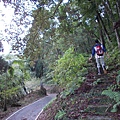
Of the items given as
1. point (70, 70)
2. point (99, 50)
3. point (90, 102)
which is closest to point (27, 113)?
point (70, 70)

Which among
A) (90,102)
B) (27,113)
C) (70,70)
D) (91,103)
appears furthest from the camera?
(27,113)

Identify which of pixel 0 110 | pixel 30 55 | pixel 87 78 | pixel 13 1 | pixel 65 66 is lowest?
pixel 0 110

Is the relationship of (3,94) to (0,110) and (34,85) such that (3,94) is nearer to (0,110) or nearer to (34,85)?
(0,110)

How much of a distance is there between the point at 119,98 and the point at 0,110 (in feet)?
39.6

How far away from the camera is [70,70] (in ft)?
31.4

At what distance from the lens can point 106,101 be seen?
5992 mm

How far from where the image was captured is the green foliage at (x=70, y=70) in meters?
9.21

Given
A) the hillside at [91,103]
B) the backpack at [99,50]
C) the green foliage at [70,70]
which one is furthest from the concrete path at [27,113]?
the backpack at [99,50]

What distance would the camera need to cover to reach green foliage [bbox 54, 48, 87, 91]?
921 cm

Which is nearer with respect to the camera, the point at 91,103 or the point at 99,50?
the point at 91,103

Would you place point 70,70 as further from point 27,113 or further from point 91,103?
point 27,113

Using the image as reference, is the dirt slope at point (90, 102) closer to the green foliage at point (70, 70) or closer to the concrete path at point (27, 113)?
the green foliage at point (70, 70)

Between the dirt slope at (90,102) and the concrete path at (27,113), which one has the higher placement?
the dirt slope at (90,102)

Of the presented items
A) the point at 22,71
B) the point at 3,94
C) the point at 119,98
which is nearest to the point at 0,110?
the point at 3,94
